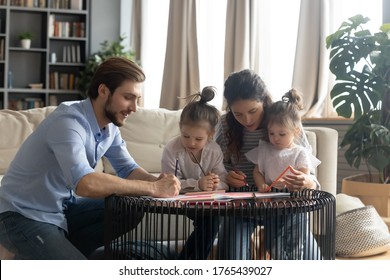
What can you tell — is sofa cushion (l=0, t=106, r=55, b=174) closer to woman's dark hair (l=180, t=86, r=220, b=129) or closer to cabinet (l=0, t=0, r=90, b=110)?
woman's dark hair (l=180, t=86, r=220, b=129)

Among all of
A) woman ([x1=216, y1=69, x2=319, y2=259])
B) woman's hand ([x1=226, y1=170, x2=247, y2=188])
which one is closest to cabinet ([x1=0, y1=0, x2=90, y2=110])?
woman ([x1=216, y1=69, x2=319, y2=259])

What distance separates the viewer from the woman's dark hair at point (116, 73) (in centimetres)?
215

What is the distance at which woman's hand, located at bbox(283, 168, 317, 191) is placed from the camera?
213 centimetres

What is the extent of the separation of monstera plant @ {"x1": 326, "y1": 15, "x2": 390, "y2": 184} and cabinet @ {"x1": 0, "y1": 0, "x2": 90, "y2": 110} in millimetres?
4312

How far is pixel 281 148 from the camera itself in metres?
2.40

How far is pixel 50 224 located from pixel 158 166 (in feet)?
5.63

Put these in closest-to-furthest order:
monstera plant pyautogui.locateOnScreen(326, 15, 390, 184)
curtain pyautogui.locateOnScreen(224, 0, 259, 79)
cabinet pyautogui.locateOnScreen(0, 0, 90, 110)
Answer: monstera plant pyautogui.locateOnScreen(326, 15, 390, 184) → curtain pyautogui.locateOnScreen(224, 0, 259, 79) → cabinet pyautogui.locateOnScreen(0, 0, 90, 110)

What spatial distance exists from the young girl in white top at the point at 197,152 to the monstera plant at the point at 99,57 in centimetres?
511

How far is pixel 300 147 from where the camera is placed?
7.91 ft

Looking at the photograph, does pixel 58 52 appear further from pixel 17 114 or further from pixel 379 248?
pixel 379 248

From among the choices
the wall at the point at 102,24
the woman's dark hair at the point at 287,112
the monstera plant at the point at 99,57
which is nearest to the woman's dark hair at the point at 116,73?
the woman's dark hair at the point at 287,112

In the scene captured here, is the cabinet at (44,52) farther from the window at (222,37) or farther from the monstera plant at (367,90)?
the monstera plant at (367,90)

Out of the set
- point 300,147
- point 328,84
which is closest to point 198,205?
point 300,147

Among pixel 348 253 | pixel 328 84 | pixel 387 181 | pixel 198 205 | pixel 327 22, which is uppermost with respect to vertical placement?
pixel 327 22
